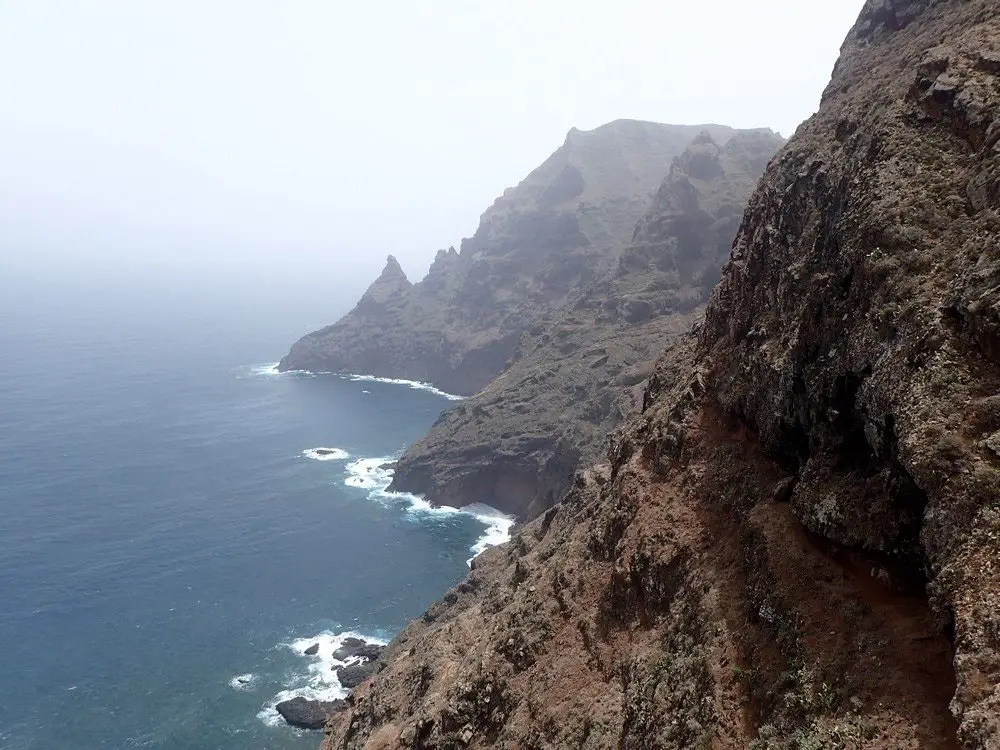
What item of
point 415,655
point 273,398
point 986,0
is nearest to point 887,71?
point 986,0

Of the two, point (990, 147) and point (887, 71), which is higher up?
point (887, 71)

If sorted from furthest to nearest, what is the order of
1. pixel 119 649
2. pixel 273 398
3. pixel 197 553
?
pixel 273 398 < pixel 197 553 < pixel 119 649

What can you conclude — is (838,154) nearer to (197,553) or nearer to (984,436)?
(984,436)

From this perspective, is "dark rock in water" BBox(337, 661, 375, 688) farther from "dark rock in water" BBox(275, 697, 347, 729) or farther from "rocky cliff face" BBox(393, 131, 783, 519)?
"rocky cliff face" BBox(393, 131, 783, 519)

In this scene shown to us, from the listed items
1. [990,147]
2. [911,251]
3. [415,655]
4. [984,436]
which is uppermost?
[990,147]

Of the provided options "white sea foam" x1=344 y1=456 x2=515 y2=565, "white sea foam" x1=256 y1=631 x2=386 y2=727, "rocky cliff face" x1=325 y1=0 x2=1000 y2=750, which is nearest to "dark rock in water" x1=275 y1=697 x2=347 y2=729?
"white sea foam" x1=256 y1=631 x2=386 y2=727

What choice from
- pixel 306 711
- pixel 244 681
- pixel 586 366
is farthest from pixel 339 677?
pixel 586 366

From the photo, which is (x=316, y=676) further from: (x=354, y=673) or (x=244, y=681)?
(x=244, y=681)
